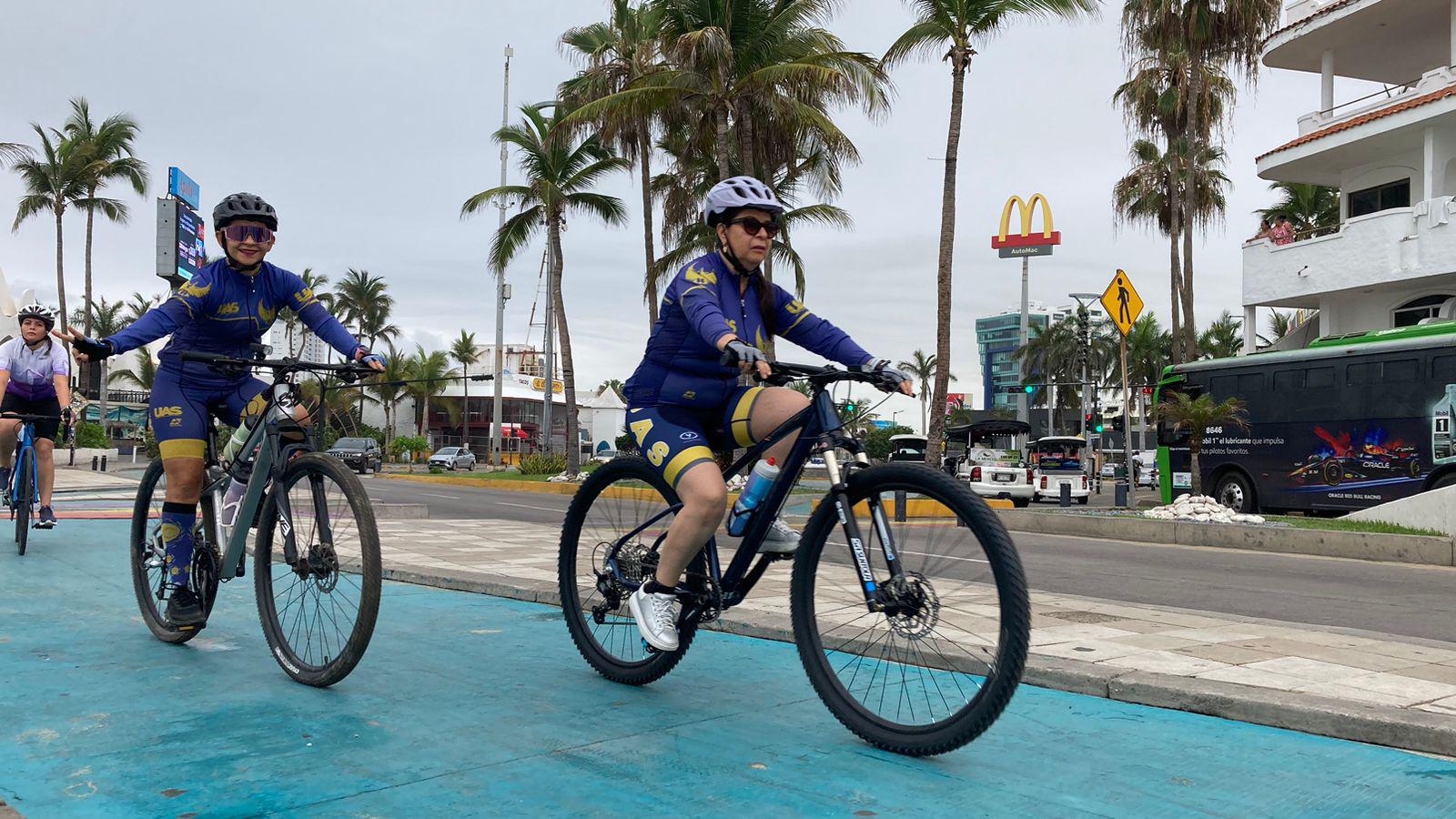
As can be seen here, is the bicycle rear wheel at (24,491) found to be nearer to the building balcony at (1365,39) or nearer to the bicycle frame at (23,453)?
the bicycle frame at (23,453)

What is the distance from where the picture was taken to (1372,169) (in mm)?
26469

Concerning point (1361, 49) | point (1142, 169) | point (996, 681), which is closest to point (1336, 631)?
point (996, 681)

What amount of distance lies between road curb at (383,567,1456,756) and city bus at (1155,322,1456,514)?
1581cm

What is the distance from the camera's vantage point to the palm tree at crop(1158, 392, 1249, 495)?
20.5m

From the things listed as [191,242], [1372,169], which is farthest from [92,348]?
[1372,169]

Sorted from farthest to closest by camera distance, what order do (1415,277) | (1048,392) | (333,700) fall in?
(1048,392), (1415,277), (333,700)

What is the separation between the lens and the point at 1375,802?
9.52ft

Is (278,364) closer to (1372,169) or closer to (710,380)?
(710,380)

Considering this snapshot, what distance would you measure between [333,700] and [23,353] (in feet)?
17.7

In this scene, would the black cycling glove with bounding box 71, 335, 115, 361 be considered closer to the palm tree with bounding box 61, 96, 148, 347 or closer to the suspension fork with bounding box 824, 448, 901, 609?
the suspension fork with bounding box 824, 448, 901, 609

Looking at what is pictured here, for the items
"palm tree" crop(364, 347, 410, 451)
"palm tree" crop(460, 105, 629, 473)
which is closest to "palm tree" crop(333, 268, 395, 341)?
"palm tree" crop(364, 347, 410, 451)

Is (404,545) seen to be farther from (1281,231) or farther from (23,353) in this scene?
(1281,231)

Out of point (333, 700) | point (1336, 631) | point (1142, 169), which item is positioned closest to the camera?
point (333, 700)

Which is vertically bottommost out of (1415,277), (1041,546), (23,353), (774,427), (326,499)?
(1041,546)
